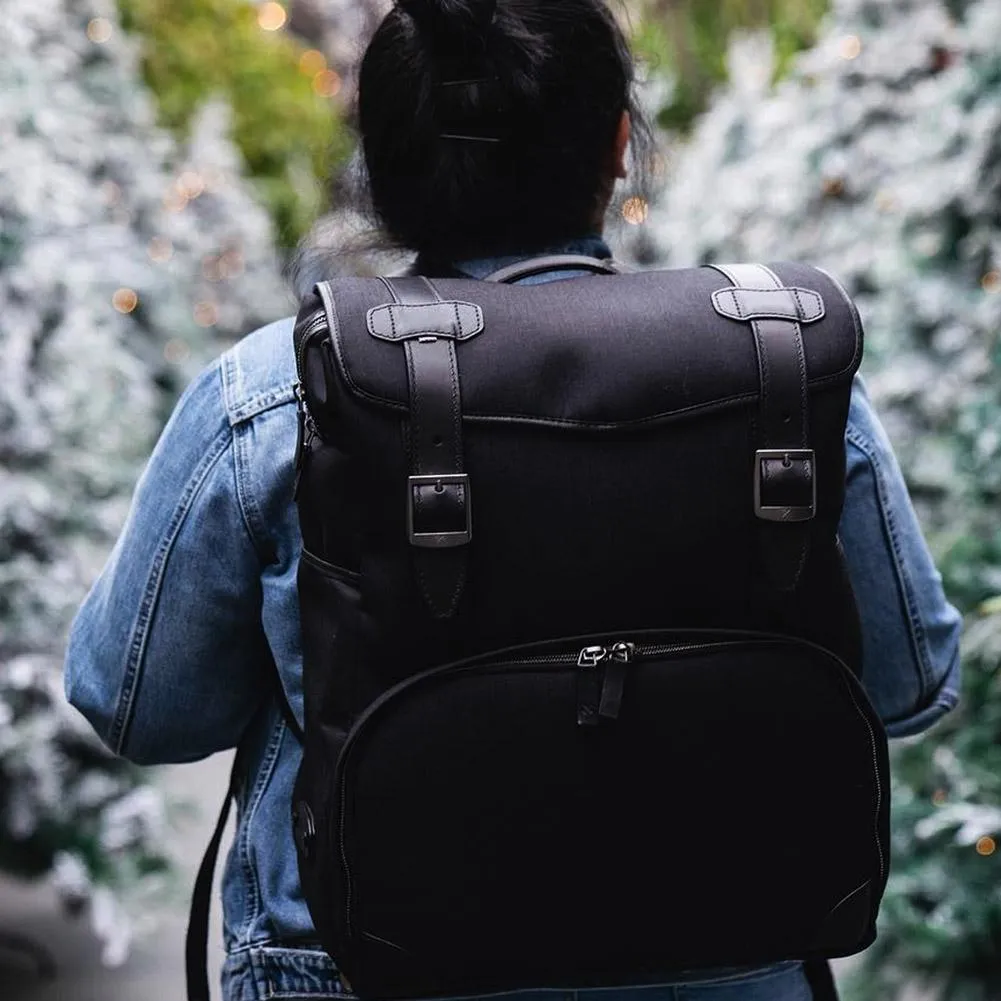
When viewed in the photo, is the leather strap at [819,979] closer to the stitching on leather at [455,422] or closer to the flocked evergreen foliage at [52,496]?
the stitching on leather at [455,422]

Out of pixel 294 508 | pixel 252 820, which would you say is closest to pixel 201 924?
pixel 252 820

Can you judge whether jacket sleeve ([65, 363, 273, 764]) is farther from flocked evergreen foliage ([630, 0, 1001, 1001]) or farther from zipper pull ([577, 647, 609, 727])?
flocked evergreen foliage ([630, 0, 1001, 1001])

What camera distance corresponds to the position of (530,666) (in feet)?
4.48

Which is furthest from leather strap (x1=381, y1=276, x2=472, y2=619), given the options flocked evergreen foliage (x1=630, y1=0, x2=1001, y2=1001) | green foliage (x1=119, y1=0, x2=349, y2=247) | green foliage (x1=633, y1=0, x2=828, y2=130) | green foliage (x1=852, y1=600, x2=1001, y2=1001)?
green foliage (x1=633, y1=0, x2=828, y2=130)

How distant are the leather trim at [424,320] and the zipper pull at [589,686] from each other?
0.29 m

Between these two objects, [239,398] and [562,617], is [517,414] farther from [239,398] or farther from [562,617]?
[239,398]

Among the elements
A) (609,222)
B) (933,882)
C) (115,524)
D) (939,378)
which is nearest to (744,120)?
(939,378)

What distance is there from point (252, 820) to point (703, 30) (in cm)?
1344

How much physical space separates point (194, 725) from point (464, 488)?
1.51ft

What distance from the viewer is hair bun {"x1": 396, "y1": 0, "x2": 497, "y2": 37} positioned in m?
1.50

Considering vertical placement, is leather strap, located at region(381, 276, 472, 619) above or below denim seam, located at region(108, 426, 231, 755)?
above

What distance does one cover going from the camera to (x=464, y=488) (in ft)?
4.32

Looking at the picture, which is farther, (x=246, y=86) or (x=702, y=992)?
(x=246, y=86)

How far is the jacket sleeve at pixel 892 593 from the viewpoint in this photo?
156 cm
